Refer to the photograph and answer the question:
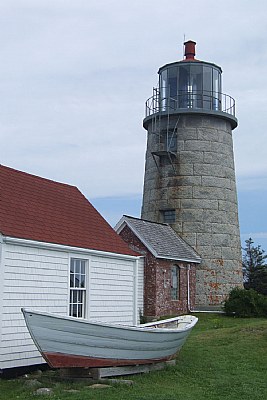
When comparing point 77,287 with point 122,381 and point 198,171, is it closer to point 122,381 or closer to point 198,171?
point 122,381

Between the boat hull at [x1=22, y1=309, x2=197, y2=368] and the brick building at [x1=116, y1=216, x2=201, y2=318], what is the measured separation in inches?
576

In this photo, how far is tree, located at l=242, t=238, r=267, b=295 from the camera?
44.4 meters

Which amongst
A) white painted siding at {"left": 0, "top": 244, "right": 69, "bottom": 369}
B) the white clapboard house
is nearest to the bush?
the white clapboard house

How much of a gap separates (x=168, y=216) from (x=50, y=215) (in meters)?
17.9

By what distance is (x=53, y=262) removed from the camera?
48.6ft

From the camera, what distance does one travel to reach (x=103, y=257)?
55.3 ft

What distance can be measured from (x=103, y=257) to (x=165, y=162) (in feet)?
57.4

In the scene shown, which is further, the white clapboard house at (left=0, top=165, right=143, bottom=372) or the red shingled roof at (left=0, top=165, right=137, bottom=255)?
the red shingled roof at (left=0, top=165, right=137, bottom=255)

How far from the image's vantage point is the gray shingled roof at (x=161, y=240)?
29328 millimetres

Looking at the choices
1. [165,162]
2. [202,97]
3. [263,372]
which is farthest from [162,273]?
[263,372]

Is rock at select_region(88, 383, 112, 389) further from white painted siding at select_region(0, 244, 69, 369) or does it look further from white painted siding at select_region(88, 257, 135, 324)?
white painted siding at select_region(88, 257, 135, 324)

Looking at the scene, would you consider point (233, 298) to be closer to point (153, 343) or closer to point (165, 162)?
point (165, 162)

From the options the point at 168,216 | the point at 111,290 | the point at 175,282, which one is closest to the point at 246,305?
the point at 175,282

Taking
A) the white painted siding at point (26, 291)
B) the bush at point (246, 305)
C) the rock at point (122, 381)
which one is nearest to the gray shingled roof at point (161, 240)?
the bush at point (246, 305)
